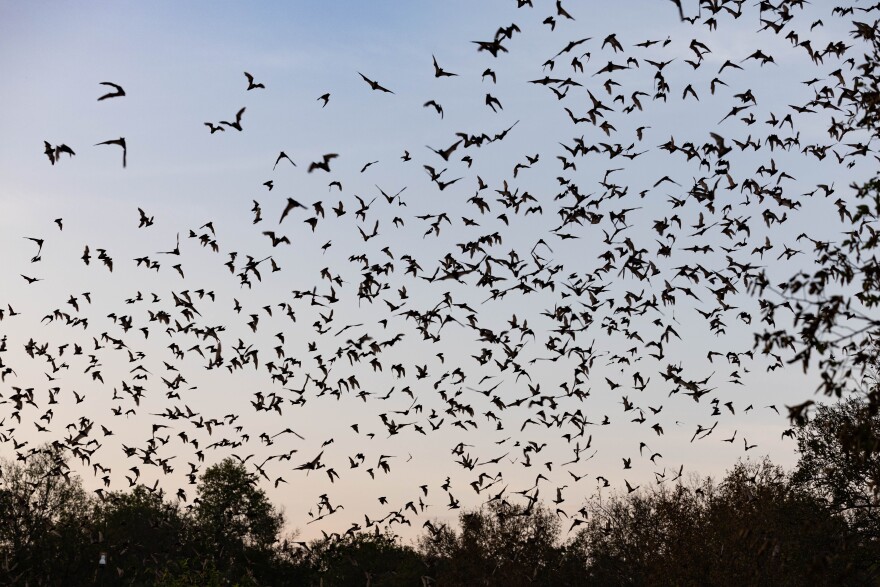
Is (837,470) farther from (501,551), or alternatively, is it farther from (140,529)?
(140,529)

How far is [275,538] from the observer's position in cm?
9594

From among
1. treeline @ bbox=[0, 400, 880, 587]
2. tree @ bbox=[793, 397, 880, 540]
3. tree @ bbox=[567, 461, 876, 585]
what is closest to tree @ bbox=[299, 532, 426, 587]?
treeline @ bbox=[0, 400, 880, 587]

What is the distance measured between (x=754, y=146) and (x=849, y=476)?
24.7 meters

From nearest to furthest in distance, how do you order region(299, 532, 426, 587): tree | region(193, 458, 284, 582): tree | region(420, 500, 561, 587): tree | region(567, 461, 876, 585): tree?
region(567, 461, 876, 585): tree < region(420, 500, 561, 587): tree < region(299, 532, 426, 587): tree < region(193, 458, 284, 582): tree

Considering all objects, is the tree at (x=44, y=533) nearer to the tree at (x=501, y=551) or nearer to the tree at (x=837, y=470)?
the tree at (x=501, y=551)

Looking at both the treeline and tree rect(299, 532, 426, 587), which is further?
tree rect(299, 532, 426, 587)

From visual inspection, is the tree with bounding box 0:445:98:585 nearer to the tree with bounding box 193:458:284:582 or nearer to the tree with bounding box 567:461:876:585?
the tree with bounding box 193:458:284:582

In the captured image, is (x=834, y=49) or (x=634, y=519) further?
(x=634, y=519)

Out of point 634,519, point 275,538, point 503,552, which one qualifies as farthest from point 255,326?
point 275,538

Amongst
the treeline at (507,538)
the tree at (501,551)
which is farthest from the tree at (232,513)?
the tree at (501,551)

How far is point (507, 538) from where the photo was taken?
6406 centimetres

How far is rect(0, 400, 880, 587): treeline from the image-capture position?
137 ft

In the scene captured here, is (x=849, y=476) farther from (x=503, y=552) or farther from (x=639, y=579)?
(x=503, y=552)

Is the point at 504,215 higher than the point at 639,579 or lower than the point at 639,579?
higher
